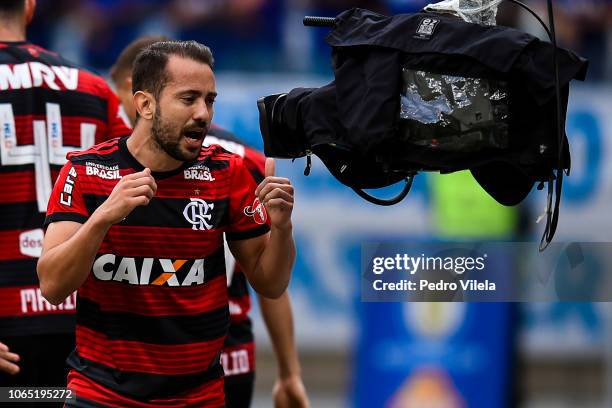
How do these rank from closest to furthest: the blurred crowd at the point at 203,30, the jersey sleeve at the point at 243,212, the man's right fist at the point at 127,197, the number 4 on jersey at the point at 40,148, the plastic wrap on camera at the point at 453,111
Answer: the plastic wrap on camera at the point at 453,111, the man's right fist at the point at 127,197, the jersey sleeve at the point at 243,212, the number 4 on jersey at the point at 40,148, the blurred crowd at the point at 203,30

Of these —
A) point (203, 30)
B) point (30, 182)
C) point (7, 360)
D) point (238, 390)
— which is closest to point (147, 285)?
point (7, 360)

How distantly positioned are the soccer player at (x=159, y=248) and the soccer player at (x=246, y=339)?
4.74ft

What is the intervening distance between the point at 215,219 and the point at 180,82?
494 millimetres

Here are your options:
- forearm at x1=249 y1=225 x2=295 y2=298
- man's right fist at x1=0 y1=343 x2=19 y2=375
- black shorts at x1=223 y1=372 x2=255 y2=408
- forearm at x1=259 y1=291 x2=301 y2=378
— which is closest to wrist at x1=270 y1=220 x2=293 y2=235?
forearm at x1=249 y1=225 x2=295 y2=298

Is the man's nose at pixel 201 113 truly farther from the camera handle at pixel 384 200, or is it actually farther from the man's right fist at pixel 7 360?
the man's right fist at pixel 7 360

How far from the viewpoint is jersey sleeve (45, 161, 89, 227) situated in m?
4.28

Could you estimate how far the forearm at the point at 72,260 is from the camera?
4.06 meters

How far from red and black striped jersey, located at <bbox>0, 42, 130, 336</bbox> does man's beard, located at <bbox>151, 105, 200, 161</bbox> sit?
112 cm

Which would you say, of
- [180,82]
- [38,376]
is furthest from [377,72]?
[38,376]

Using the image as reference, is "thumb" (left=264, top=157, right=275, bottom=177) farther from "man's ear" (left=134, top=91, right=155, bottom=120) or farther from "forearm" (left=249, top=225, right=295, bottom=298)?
"man's ear" (left=134, top=91, right=155, bottom=120)

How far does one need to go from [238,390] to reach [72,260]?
6.88ft

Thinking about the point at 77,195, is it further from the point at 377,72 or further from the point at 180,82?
the point at 377,72

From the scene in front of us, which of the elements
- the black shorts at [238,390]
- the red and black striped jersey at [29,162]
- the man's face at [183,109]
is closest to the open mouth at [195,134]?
the man's face at [183,109]

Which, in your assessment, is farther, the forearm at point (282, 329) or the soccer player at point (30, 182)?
the forearm at point (282, 329)
